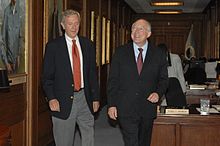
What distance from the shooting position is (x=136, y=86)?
436 cm

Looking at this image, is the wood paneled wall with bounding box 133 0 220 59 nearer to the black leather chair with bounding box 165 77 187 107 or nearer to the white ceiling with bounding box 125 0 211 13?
the white ceiling with bounding box 125 0 211 13

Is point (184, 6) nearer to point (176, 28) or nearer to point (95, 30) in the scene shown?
point (176, 28)

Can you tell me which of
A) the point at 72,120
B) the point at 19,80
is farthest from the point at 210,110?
the point at 19,80

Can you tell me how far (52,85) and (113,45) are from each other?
34.9 feet

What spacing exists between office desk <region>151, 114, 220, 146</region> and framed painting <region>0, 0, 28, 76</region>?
170 cm

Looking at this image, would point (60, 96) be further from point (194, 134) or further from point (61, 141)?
point (194, 134)

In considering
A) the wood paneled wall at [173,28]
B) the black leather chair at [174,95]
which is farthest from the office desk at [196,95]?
the wood paneled wall at [173,28]

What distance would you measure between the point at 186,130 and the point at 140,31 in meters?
1.14

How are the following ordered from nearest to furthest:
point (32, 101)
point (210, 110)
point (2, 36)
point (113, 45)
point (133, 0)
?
point (2, 36)
point (210, 110)
point (32, 101)
point (113, 45)
point (133, 0)

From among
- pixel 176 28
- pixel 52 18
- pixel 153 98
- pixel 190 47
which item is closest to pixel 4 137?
pixel 153 98

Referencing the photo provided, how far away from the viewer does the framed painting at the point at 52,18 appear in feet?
21.9

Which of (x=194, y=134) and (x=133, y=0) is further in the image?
(x=133, y=0)

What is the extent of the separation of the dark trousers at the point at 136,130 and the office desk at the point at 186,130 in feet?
0.72

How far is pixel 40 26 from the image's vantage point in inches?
252
